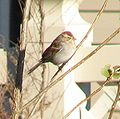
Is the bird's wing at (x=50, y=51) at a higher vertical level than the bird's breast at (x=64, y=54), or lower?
higher

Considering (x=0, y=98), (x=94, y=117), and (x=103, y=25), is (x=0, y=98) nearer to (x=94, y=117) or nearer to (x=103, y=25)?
(x=94, y=117)

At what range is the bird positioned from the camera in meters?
2.08

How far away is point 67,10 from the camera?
7.53 feet

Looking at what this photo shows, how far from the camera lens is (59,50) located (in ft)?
7.86

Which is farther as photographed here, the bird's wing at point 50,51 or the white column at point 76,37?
the white column at point 76,37

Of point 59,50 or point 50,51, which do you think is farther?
point 59,50

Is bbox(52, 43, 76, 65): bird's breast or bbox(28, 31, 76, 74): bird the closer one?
bbox(28, 31, 76, 74): bird

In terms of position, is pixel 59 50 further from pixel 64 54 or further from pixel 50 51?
pixel 50 51

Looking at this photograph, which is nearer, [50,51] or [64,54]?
[50,51]

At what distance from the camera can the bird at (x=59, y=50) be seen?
208cm

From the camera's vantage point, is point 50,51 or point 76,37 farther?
point 76,37

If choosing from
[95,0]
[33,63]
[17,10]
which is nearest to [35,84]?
[33,63]

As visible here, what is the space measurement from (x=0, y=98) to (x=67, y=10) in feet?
1.64

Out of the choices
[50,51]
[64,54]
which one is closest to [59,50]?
[64,54]
